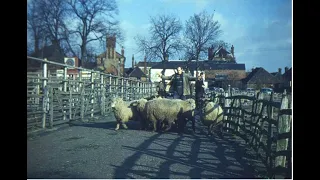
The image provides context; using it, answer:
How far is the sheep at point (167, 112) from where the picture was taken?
8684mm

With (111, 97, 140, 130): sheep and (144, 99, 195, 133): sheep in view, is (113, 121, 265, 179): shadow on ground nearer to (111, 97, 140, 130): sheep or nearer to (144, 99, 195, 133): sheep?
(144, 99, 195, 133): sheep

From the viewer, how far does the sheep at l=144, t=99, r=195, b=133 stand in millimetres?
8684

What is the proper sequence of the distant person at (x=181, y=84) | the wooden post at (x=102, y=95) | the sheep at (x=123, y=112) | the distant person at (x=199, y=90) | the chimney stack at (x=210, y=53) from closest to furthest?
the sheep at (x=123, y=112), the chimney stack at (x=210, y=53), the distant person at (x=181, y=84), the distant person at (x=199, y=90), the wooden post at (x=102, y=95)

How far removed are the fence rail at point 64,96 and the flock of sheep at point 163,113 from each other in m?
1.90

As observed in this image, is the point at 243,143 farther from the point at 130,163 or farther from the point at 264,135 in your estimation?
the point at 130,163

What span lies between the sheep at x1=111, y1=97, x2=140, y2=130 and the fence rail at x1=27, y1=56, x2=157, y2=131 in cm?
178

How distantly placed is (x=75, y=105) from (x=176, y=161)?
6877 millimetres

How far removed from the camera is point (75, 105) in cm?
1148

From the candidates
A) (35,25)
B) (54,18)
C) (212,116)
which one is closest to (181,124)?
(212,116)

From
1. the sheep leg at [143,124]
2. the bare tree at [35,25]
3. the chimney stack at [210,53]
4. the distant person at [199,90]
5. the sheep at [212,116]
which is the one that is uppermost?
the bare tree at [35,25]

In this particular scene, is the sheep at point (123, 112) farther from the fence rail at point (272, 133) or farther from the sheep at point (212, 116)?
the fence rail at point (272, 133)

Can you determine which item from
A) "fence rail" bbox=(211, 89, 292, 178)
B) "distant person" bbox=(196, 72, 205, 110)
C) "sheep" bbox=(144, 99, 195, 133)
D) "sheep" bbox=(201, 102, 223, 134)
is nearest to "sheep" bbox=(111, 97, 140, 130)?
"sheep" bbox=(144, 99, 195, 133)

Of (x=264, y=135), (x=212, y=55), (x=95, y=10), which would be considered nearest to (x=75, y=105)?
(x=95, y=10)

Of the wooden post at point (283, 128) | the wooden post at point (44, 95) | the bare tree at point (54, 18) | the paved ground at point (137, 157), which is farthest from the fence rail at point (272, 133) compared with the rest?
the bare tree at point (54, 18)
